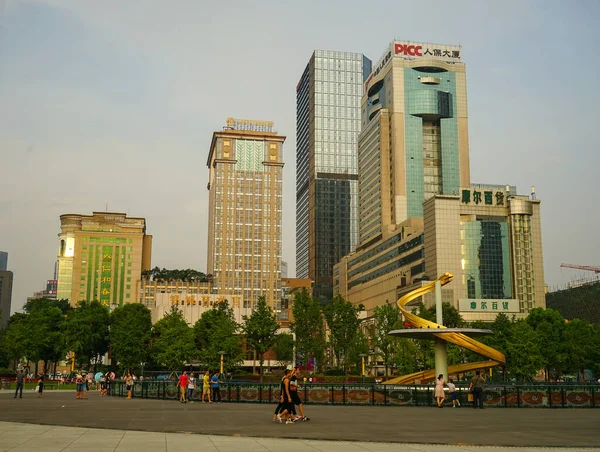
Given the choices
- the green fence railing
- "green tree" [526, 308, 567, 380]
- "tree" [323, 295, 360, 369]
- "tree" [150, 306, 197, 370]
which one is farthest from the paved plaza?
"tree" [150, 306, 197, 370]

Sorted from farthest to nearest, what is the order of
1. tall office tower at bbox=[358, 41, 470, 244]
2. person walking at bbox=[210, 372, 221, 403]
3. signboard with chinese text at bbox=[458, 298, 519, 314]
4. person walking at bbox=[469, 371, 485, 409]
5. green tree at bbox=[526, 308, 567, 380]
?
tall office tower at bbox=[358, 41, 470, 244], signboard with chinese text at bbox=[458, 298, 519, 314], green tree at bbox=[526, 308, 567, 380], person walking at bbox=[210, 372, 221, 403], person walking at bbox=[469, 371, 485, 409]

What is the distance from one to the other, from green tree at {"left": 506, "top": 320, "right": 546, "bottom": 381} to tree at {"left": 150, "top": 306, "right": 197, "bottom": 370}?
4389 centimetres

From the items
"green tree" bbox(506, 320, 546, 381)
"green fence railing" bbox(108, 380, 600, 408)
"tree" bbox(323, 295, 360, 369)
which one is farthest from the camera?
"tree" bbox(323, 295, 360, 369)

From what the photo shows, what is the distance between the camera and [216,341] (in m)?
88.5

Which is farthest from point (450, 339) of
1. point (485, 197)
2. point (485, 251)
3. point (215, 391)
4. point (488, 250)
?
point (485, 197)

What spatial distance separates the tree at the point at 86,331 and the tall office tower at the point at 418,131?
90346mm

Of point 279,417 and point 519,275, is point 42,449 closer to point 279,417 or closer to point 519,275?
point 279,417

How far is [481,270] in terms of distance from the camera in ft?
459

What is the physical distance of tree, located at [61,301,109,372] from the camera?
314 feet

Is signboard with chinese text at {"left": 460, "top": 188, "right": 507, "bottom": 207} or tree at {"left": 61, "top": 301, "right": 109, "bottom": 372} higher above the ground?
signboard with chinese text at {"left": 460, "top": 188, "right": 507, "bottom": 207}

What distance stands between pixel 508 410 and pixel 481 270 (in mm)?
111410

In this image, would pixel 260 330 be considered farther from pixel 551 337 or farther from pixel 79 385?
pixel 79 385

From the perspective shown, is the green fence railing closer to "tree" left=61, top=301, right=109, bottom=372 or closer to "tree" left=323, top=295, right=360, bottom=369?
"tree" left=323, top=295, right=360, bottom=369

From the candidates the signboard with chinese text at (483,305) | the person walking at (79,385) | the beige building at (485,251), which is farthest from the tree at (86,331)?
the signboard with chinese text at (483,305)
